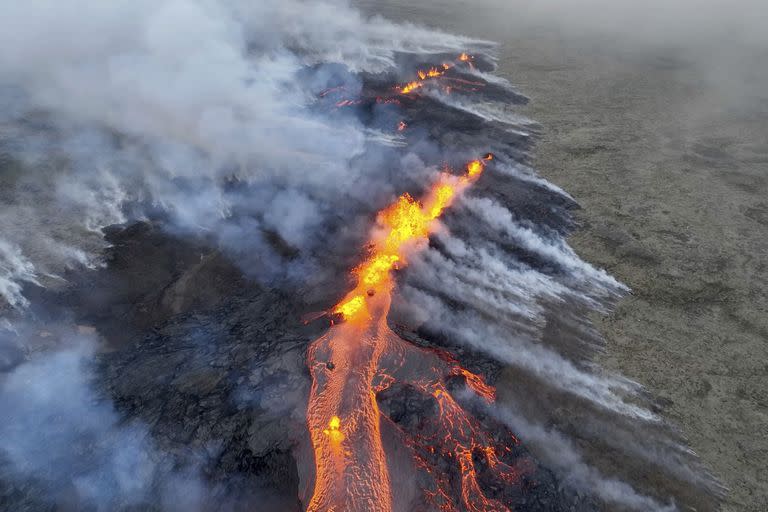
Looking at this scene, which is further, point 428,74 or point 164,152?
point 428,74

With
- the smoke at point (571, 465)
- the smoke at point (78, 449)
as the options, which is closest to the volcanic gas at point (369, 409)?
the smoke at point (571, 465)

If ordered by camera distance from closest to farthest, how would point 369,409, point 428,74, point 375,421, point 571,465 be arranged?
point 571,465 < point 375,421 < point 369,409 < point 428,74

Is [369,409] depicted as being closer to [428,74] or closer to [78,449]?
[78,449]

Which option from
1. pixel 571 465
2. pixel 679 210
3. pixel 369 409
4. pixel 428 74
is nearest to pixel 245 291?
pixel 369 409

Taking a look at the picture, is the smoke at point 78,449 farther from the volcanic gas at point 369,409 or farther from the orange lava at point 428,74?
the orange lava at point 428,74

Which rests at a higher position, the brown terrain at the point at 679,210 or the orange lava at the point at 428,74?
the orange lava at the point at 428,74
